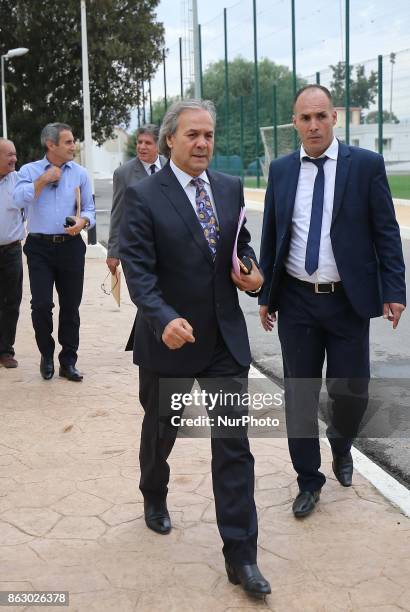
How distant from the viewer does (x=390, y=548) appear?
377cm

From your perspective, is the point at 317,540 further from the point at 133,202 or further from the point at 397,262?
the point at 133,202

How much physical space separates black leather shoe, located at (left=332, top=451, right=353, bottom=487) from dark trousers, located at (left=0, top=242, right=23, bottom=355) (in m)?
3.86

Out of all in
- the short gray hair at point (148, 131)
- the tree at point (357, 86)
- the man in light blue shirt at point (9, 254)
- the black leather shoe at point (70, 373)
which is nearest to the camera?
the short gray hair at point (148, 131)

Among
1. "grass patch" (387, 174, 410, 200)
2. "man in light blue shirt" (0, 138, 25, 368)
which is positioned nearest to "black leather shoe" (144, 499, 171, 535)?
"man in light blue shirt" (0, 138, 25, 368)

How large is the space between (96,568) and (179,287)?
124cm

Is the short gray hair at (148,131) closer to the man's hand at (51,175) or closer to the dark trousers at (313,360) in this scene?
the man's hand at (51,175)

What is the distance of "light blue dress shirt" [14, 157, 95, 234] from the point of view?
6.69m

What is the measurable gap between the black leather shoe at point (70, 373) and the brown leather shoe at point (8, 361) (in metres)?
0.59

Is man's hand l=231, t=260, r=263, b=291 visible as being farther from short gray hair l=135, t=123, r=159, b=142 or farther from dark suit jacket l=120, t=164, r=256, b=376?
short gray hair l=135, t=123, r=159, b=142

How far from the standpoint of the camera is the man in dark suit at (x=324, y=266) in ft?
13.7

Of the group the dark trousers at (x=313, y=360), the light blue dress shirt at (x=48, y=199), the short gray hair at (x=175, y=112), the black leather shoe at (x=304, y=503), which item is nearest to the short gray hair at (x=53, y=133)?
the light blue dress shirt at (x=48, y=199)

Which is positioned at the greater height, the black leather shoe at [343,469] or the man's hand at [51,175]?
the man's hand at [51,175]

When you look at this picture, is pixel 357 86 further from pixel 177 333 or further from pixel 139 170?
pixel 177 333

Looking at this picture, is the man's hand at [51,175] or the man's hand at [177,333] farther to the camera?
the man's hand at [51,175]
